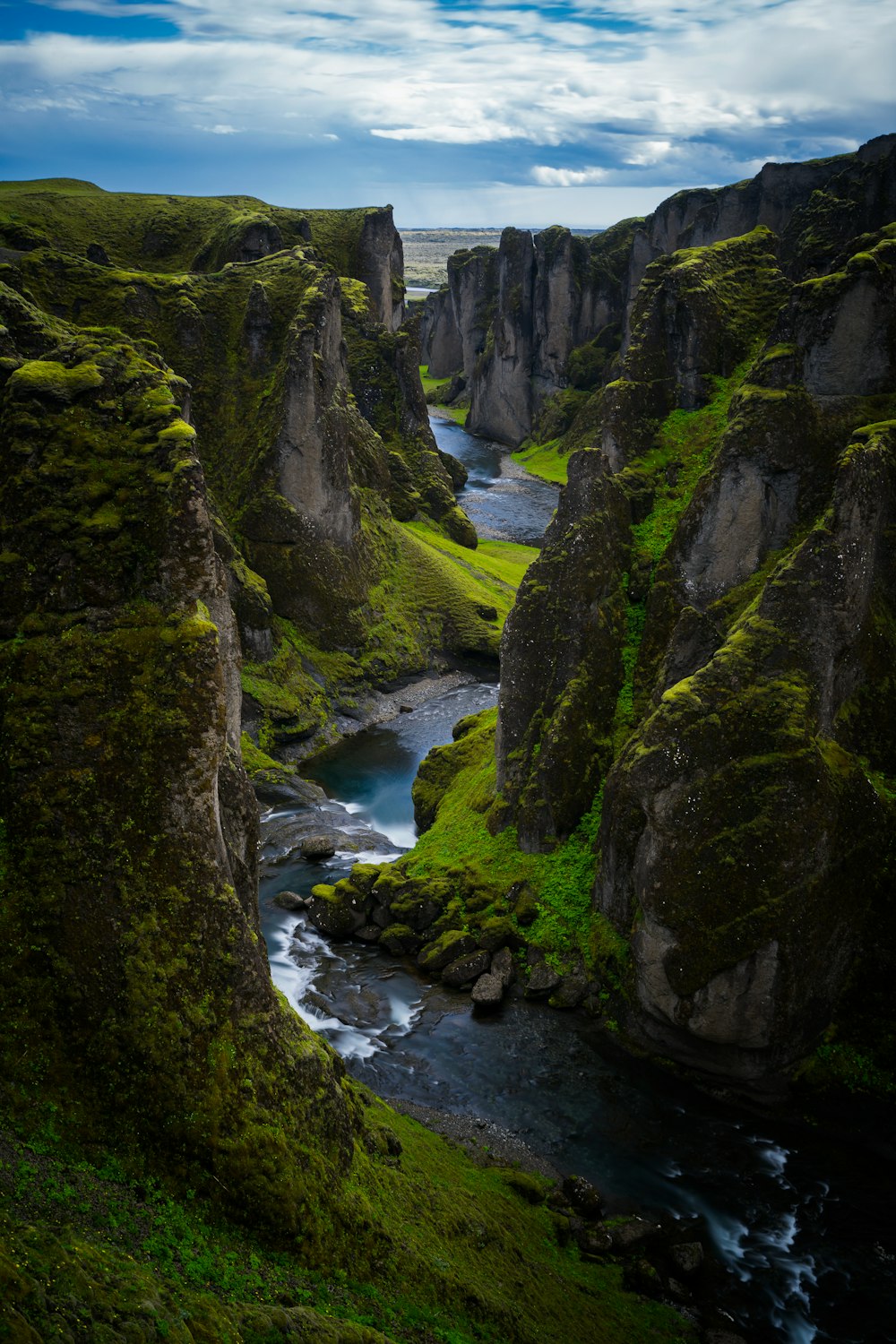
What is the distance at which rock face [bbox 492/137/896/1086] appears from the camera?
26328mm

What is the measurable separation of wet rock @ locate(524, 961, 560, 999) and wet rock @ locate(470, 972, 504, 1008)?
88 centimetres

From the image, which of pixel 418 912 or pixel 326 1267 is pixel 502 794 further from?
pixel 326 1267

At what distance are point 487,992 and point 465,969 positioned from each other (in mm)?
1352

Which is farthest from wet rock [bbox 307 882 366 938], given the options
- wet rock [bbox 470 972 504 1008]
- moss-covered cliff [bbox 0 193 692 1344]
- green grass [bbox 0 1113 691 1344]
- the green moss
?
the green moss

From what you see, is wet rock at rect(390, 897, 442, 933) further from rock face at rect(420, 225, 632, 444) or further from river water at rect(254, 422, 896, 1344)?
rock face at rect(420, 225, 632, 444)

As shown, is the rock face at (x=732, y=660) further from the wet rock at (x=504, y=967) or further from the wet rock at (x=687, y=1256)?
the wet rock at (x=687, y=1256)

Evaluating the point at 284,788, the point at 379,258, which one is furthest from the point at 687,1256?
the point at 379,258

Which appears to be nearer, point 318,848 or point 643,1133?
point 643,1133

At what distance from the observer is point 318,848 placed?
41.3 metres

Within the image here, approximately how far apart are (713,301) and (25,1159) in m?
35.7

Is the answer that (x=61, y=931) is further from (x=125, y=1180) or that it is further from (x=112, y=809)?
(x=125, y=1180)

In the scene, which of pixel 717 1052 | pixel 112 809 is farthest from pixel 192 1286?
pixel 717 1052

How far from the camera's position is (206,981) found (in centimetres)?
1686

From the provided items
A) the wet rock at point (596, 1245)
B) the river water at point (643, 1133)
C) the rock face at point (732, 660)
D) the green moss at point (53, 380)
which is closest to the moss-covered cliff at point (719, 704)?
the rock face at point (732, 660)
